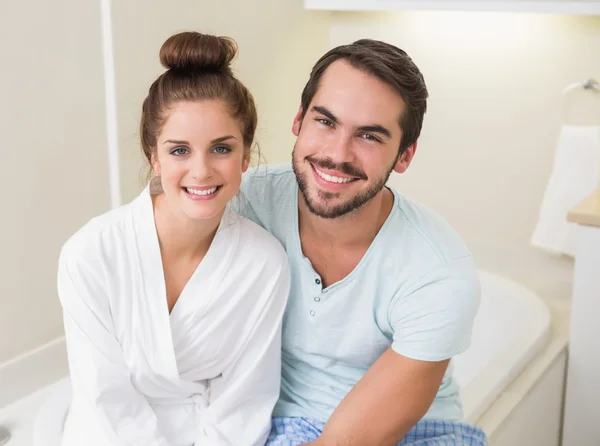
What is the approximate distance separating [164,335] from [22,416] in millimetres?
668

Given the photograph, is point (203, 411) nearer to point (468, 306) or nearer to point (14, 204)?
point (468, 306)

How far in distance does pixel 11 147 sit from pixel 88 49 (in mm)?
325

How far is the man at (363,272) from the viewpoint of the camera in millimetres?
1437

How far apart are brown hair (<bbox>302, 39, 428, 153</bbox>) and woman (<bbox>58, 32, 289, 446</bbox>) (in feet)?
0.67

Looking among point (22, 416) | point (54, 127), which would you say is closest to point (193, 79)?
point (54, 127)

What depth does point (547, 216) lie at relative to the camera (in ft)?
8.08

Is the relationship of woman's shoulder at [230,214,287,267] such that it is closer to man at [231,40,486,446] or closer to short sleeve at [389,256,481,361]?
man at [231,40,486,446]

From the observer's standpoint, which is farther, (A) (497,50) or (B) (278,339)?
(A) (497,50)

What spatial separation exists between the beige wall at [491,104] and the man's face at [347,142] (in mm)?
1157

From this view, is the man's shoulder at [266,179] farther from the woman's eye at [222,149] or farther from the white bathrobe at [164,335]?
the woman's eye at [222,149]

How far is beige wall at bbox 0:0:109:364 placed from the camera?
183 cm

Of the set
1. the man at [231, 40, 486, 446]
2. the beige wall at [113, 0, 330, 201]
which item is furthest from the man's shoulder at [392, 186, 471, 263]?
the beige wall at [113, 0, 330, 201]

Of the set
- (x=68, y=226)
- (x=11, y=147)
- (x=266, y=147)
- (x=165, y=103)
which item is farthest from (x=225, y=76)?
(x=266, y=147)

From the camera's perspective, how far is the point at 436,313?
56.6 inches
